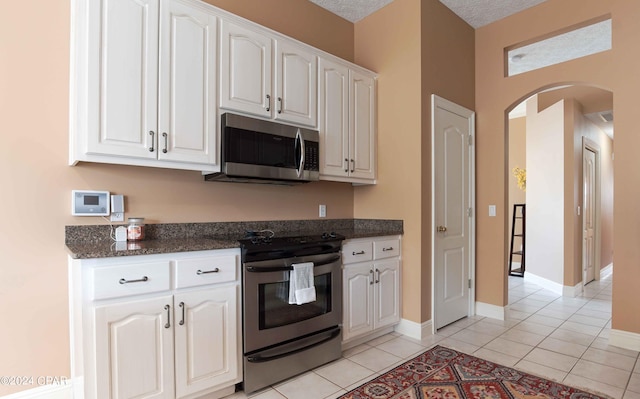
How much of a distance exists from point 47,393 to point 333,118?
2.75 meters

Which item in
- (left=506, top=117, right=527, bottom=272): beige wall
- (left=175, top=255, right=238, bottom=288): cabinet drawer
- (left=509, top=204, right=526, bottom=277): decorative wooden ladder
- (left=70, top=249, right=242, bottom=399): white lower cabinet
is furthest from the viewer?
(left=506, top=117, right=527, bottom=272): beige wall

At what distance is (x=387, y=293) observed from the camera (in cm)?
312

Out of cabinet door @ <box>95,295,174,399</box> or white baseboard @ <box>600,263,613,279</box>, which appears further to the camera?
white baseboard @ <box>600,263,613,279</box>

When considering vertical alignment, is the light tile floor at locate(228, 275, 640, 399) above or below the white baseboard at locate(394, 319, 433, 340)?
below

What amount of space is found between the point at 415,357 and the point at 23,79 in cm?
323

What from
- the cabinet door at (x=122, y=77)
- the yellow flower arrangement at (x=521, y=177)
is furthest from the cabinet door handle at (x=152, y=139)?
the yellow flower arrangement at (x=521, y=177)

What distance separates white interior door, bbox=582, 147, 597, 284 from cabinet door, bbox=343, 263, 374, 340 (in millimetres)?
3938

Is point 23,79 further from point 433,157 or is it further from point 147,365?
point 433,157

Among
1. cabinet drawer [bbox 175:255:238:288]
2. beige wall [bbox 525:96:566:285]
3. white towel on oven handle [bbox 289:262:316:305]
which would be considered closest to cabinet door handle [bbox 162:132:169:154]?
cabinet drawer [bbox 175:255:238:288]

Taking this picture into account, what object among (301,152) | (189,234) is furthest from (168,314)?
(301,152)

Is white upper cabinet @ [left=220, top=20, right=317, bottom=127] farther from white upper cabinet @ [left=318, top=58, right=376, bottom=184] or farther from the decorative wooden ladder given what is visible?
the decorative wooden ladder

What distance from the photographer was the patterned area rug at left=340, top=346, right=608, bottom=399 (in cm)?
217

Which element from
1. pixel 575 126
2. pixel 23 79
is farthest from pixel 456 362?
pixel 575 126

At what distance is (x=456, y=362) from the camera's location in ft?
8.63
